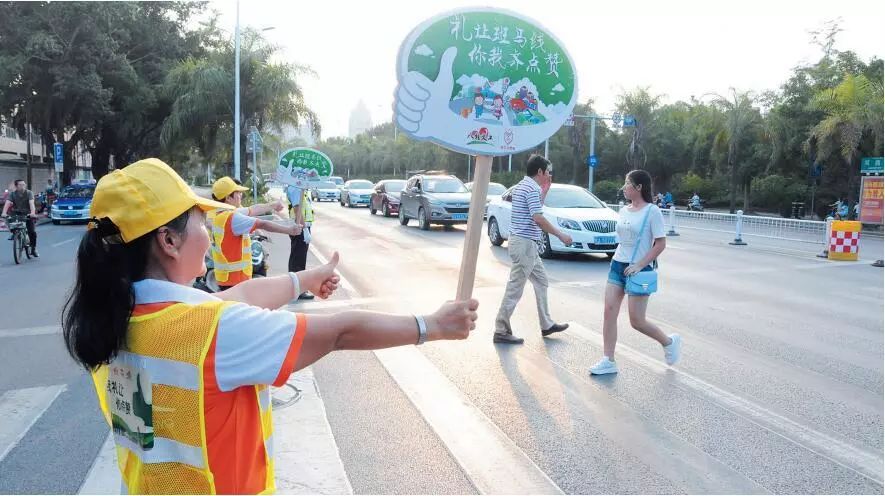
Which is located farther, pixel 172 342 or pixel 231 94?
pixel 231 94

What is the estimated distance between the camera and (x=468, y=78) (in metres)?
2.42

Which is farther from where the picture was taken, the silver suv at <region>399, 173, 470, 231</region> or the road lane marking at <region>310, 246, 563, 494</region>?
the silver suv at <region>399, 173, 470, 231</region>

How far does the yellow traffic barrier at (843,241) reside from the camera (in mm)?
14898

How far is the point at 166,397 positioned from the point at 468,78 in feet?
4.59

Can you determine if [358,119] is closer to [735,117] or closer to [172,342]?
[735,117]

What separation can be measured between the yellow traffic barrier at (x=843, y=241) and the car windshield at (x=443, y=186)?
10.1 meters

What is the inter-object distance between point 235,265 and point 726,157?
3599 centimetres

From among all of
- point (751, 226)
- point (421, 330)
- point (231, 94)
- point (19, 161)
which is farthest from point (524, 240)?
point (19, 161)

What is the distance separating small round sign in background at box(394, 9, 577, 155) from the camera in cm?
239

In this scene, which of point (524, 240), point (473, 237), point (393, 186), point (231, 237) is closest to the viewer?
point (473, 237)

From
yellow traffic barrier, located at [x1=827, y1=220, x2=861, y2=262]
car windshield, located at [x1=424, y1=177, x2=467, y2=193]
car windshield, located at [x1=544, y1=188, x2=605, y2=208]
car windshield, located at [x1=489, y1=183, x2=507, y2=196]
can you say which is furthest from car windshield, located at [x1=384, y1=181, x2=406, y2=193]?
yellow traffic barrier, located at [x1=827, y1=220, x2=861, y2=262]

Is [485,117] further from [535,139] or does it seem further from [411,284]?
[411,284]

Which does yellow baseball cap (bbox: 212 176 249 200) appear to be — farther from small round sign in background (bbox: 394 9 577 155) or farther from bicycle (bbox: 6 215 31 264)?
bicycle (bbox: 6 215 31 264)

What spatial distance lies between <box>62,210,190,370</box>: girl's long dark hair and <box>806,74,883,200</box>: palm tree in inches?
1122
